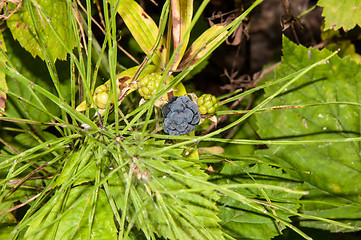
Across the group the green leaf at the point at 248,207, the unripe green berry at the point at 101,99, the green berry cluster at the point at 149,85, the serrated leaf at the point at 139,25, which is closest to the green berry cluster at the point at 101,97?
the unripe green berry at the point at 101,99

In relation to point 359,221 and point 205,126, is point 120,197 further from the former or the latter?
point 359,221

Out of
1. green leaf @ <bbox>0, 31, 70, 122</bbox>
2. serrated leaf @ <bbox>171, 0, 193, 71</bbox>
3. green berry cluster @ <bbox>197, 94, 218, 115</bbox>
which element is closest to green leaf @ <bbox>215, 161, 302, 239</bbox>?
green berry cluster @ <bbox>197, 94, 218, 115</bbox>

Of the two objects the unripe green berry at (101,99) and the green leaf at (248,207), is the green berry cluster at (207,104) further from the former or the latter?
→ the green leaf at (248,207)

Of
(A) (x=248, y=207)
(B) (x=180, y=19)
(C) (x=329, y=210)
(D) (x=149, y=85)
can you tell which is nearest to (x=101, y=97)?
(D) (x=149, y=85)

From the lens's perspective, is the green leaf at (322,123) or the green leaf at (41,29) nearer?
the green leaf at (41,29)

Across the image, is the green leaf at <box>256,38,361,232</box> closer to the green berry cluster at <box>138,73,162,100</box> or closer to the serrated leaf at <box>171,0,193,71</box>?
the serrated leaf at <box>171,0,193,71</box>

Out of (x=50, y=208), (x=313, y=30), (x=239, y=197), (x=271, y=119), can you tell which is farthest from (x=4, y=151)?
(x=313, y=30)

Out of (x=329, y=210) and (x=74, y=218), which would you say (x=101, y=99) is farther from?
(x=329, y=210)
